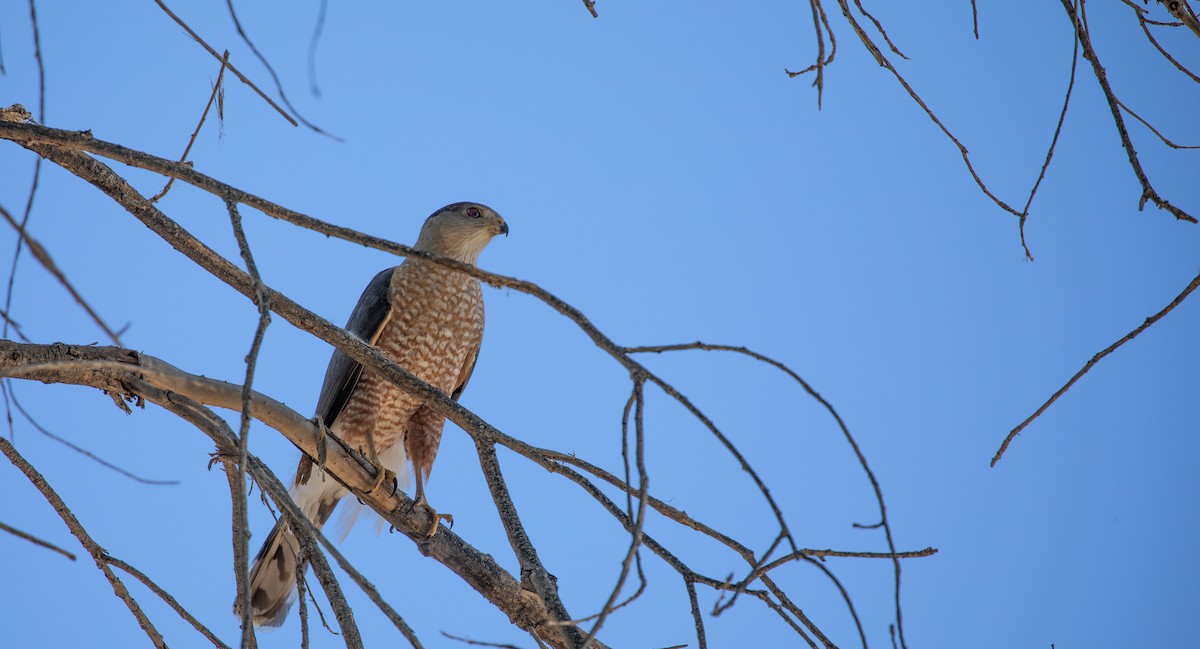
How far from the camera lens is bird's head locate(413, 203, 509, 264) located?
5.80m

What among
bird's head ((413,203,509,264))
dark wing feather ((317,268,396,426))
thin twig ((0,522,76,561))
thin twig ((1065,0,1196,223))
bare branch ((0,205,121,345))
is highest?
bird's head ((413,203,509,264))

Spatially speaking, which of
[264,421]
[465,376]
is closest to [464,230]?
[465,376]

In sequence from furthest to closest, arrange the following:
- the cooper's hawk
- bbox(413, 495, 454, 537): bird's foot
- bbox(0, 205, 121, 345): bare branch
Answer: the cooper's hawk → bbox(413, 495, 454, 537): bird's foot → bbox(0, 205, 121, 345): bare branch

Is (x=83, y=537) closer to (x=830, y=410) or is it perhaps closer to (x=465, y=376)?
(x=830, y=410)

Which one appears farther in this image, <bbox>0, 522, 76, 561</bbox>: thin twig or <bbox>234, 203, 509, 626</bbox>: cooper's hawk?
<bbox>234, 203, 509, 626</bbox>: cooper's hawk

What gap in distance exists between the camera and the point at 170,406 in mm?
2570

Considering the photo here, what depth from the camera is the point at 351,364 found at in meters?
4.92

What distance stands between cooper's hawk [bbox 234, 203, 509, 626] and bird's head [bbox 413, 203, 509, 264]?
49 cm

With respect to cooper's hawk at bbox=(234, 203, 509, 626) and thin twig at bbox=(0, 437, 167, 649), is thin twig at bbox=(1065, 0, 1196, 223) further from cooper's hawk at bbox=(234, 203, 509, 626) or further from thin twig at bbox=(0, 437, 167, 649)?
cooper's hawk at bbox=(234, 203, 509, 626)

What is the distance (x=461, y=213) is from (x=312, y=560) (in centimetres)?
394

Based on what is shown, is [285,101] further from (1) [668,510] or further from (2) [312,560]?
(1) [668,510]

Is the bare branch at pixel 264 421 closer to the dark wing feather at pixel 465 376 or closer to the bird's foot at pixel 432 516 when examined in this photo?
the bird's foot at pixel 432 516

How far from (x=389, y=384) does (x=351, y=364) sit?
216mm

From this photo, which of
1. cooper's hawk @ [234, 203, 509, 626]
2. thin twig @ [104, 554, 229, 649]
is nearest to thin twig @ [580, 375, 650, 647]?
thin twig @ [104, 554, 229, 649]
